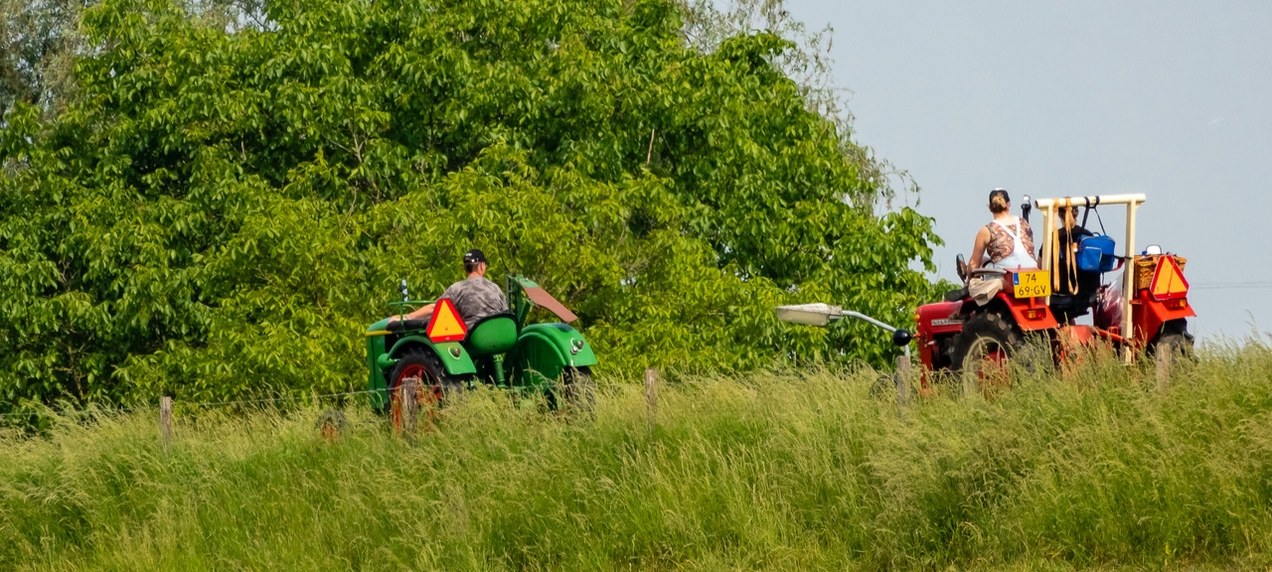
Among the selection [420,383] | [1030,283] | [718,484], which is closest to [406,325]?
[420,383]

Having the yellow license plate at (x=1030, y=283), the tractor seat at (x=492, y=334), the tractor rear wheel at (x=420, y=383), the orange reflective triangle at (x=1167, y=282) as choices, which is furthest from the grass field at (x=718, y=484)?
the orange reflective triangle at (x=1167, y=282)

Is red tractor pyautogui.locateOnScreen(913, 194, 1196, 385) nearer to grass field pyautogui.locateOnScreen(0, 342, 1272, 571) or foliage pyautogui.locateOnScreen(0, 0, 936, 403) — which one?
grass field pyautogui.locateOnScreen(0, 342, 1272, 571)

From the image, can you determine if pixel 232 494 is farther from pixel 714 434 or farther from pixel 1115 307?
pixel 1115 307

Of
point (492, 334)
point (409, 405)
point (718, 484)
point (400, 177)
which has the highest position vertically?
point (400, 177)

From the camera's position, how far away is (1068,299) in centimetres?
1479

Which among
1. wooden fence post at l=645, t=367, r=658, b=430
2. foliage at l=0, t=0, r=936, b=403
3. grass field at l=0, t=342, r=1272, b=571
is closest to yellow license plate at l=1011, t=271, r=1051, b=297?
grass field at l=0, t=342, r=1272, b=571

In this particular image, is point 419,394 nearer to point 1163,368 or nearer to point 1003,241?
point 1003,241

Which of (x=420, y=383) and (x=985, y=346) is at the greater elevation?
(x=985, y=346)

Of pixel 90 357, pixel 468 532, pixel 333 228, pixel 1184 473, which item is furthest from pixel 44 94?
pixel 1184 473

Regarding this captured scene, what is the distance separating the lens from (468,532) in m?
14.7

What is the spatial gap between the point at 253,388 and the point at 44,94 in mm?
13515

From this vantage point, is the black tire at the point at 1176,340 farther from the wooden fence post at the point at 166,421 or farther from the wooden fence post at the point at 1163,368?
the wooden fence post at the point at 166,421

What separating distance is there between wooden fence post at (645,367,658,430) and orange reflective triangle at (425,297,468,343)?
74.0 inches

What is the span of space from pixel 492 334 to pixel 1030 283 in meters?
4.45
